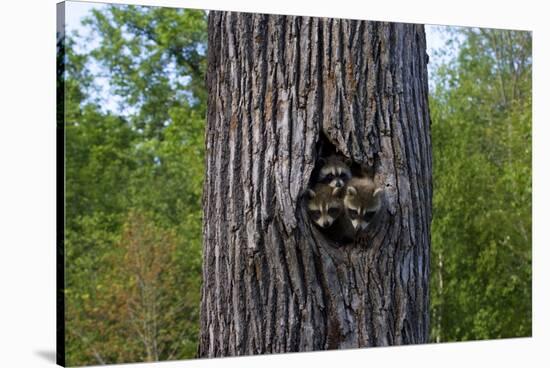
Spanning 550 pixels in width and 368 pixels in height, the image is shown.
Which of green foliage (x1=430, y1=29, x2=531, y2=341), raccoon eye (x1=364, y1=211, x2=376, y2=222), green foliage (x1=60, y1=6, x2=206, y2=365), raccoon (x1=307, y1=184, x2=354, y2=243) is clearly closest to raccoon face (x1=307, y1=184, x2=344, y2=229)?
raccoon (x1=307, y1=184, x2=354, y2=243)

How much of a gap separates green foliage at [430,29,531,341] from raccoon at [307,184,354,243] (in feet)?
12.1

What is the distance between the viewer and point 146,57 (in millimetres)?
11844

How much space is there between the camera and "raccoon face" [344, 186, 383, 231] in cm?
401

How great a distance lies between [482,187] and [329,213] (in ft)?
15.7

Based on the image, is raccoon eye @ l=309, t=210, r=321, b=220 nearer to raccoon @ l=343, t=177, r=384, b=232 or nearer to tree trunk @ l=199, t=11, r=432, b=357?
tree trunk @ l=199, t=11, r=432, b=357

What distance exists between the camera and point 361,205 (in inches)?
159

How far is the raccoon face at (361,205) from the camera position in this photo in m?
4.01

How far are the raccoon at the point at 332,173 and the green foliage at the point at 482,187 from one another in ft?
12.2

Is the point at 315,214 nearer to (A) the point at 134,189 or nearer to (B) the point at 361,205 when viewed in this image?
(B) the point at 361,205

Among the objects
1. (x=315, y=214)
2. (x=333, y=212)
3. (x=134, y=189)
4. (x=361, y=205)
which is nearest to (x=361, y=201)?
(x=361, y=205)

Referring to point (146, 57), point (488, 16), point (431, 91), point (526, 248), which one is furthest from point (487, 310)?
point (146, 57)

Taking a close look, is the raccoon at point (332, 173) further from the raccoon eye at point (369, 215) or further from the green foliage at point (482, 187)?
the green foliage at point (482, 187)

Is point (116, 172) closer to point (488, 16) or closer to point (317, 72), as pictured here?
point (488, 16)

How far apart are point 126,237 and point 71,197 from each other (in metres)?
1.16
